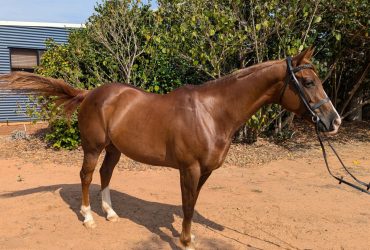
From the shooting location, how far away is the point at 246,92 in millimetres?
3199

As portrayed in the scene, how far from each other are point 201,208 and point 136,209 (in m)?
0.91

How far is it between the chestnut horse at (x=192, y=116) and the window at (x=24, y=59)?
996 centimetres

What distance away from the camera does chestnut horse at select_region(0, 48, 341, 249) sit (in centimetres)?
299

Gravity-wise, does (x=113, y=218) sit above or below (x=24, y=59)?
below

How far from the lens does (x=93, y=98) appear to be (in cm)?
409

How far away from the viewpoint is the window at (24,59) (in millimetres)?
12539

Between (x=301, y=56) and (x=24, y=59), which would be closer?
(x=301, y=56)

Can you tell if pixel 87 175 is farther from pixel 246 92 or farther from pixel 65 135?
pixel 65 135

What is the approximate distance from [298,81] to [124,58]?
20.0 feet

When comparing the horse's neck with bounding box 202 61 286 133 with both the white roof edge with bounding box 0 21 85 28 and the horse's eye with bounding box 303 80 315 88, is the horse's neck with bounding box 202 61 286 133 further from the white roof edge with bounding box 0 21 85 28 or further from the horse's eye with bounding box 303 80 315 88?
the white roof edge with bounding box 0 21 85 28

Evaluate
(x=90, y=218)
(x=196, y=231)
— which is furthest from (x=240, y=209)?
(x=90, y=218)

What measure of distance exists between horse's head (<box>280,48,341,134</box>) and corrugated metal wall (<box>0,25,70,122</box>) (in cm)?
1110

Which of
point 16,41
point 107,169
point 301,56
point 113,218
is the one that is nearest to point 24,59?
point 16,41

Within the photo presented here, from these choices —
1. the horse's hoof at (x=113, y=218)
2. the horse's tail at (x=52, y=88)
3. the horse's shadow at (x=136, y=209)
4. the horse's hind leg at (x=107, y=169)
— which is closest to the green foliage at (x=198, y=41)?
the horse's shadow at (x=136, y=209)
